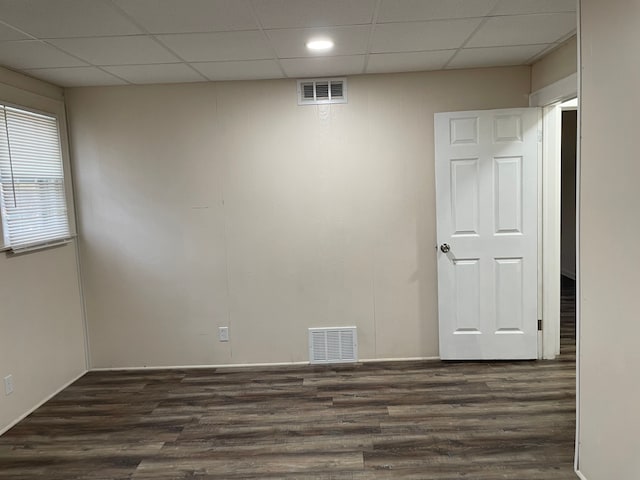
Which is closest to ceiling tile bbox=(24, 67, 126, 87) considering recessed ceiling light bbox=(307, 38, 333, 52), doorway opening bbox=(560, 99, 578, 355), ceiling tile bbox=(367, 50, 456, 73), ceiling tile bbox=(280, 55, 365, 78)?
ceiling tile bbox=(280, 55, 365, 78)

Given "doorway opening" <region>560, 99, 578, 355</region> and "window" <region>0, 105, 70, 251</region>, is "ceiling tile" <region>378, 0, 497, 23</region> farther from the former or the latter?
"doorway opening" <region>560, 99, 578, 355</region>

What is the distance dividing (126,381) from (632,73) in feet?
12.9

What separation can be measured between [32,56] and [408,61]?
2531 mm

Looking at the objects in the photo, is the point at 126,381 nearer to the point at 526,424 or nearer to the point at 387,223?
the point at 387,223

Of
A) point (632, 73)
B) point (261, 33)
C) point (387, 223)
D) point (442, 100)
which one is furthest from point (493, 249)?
point (261, 33)

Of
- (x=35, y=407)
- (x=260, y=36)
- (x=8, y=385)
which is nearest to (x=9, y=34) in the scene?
(x=260, y=36)

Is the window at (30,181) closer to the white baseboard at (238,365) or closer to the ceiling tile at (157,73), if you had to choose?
the ceiling tile at (157,73)

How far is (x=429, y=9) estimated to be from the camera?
2.54 metres

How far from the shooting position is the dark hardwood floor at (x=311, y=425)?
2629 mm

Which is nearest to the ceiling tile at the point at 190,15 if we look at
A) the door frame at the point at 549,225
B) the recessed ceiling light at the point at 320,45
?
the recessed ceiling light at the point at 320,45

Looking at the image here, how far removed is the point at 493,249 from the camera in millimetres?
3904

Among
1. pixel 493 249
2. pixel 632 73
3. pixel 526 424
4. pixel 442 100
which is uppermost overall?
pixel 442 100

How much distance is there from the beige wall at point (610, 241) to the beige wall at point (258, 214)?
6.01ft

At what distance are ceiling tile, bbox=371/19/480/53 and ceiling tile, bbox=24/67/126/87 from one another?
2.02m
